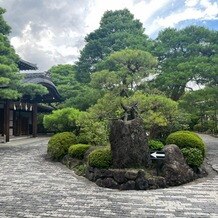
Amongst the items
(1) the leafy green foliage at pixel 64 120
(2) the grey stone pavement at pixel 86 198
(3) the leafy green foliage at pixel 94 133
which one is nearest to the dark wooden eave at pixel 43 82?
(1) the leafy green foliage at pixel 64 120

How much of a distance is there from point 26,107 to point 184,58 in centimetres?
→ 1574

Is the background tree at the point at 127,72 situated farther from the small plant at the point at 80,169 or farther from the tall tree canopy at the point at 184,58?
the small plant at the point at 80,169

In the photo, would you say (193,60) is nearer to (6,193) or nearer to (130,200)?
(130,200)

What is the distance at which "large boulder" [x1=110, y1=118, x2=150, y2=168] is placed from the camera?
11.9 metres

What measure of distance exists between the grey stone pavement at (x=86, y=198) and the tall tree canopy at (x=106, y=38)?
2164cm

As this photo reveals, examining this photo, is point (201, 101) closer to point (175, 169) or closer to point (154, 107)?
point (154, 107)

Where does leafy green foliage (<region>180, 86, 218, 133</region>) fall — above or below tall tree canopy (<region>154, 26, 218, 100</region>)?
below

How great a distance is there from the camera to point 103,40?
34.7 meters

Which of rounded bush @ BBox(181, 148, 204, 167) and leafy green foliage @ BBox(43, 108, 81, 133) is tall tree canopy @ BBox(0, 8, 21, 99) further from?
rounded bush @ BBox(181, 148, 204, 167)

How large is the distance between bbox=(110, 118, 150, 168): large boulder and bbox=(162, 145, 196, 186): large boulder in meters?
0.81

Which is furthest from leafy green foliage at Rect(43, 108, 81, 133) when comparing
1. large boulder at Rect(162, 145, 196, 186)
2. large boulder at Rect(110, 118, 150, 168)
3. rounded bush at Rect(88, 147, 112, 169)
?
large boulder at Rect(162, 145, 196, 186)

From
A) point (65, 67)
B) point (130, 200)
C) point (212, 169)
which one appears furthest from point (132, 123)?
point (65, 67)

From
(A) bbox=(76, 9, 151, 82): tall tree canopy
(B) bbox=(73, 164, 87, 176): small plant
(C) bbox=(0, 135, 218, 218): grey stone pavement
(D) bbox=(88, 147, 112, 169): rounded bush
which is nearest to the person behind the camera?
(C) bbox=(0, 135, 218, 218): grey stone pavement

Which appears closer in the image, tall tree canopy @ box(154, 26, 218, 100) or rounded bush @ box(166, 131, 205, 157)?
rounded bush @ box(166, 131, 205, 157)
